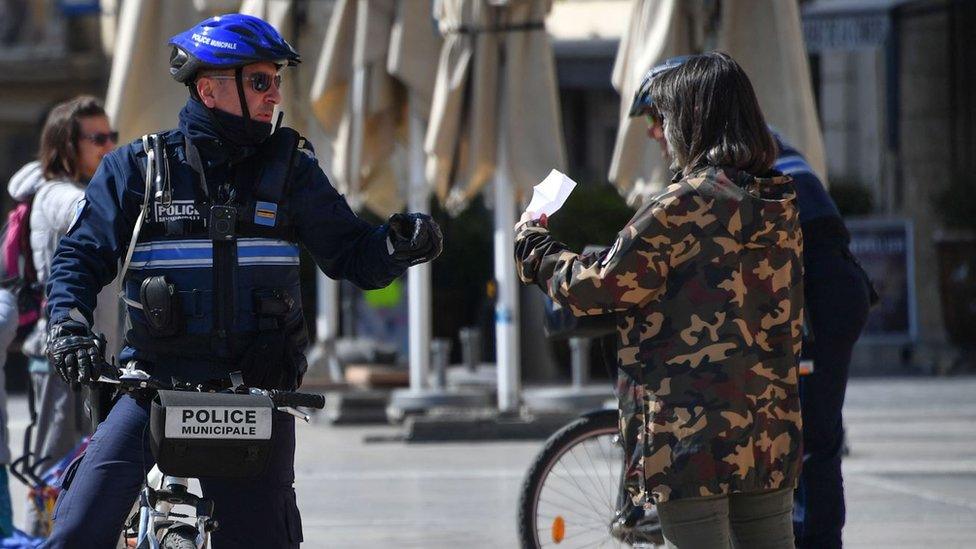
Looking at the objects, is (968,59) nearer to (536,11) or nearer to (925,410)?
(925,410)

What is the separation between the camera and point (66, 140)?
6406mm

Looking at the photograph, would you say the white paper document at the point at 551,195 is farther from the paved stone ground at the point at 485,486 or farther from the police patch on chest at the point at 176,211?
the paved stone ground at the point at 485,486

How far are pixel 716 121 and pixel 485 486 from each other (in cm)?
518

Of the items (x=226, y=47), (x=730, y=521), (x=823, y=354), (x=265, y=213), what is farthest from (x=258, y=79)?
(x=823, y=354)

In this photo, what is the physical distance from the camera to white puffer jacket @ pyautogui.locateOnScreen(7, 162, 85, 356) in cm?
619

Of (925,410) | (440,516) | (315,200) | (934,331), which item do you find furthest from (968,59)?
(315,200)

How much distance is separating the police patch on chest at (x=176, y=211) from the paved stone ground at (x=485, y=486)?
10.7 feet

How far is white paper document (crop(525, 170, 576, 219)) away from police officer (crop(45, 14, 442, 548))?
0.29 m

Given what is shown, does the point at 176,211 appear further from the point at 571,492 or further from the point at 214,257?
the point at 571,492

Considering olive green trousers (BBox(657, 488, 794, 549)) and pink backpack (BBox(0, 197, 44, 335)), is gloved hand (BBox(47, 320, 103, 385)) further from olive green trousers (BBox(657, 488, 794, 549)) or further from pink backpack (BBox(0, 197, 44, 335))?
pink backpack (BBox(0, 197, 44, 335))

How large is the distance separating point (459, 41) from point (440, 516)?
4.23 metres

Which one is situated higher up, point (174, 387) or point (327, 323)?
point (174, 387)

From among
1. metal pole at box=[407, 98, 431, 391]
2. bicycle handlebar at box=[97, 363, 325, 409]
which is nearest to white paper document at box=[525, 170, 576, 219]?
bicycle handlebar at box=[97, 363, 325, 409]

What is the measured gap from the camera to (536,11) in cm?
1124
